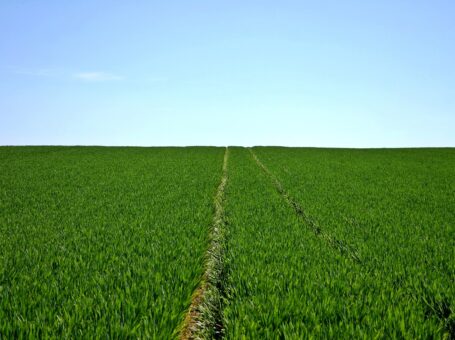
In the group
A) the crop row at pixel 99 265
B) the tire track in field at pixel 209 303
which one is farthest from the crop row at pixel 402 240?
the crop row at pixel 99 265

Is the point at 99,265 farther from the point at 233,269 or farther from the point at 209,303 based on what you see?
the point at 233,269

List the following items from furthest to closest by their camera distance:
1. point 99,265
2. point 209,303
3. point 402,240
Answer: point 402,240, point 99,265, point 209,303

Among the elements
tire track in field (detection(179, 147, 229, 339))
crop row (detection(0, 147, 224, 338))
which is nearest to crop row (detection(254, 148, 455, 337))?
tire track in field (detection(179, 147, 229, 339))

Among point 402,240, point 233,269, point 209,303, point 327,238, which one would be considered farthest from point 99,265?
point 402,240

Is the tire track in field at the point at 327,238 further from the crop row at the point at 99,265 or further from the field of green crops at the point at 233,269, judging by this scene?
the crop row at the point at 99,265

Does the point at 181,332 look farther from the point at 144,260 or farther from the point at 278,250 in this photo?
the point at 278,250

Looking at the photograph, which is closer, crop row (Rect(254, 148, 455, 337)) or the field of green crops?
the field of green crops

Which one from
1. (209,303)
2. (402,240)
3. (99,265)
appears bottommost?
(209,303)

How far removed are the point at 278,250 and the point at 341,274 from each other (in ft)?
4.05

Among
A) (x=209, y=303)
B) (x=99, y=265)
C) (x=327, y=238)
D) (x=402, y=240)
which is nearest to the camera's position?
(x=209, y=303)

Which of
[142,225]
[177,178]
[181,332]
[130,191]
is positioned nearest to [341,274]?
[181,332]

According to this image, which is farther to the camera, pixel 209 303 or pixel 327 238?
pixel 327 238

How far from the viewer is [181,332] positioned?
3.73m

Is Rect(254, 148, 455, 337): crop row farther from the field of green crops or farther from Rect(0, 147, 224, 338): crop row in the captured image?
Rect(0, 147, 224, 338): crop row
